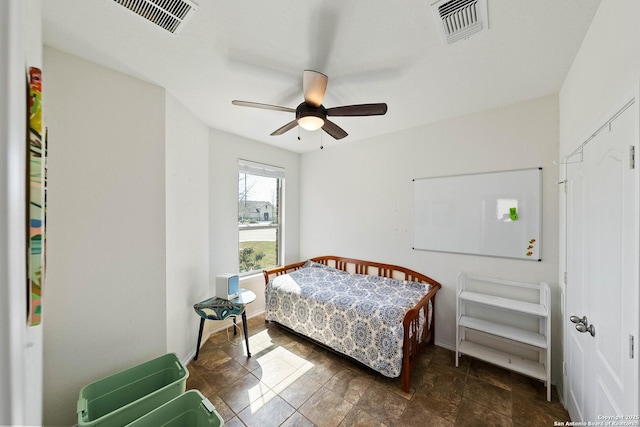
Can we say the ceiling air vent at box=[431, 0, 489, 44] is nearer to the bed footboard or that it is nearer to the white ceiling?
the white ceiling

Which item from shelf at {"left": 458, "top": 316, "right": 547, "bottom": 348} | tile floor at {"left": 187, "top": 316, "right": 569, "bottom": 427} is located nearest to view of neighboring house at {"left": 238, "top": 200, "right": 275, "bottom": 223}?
tile floor at {"left": 187, "top": 316, "right": 569, "bottom": 427}

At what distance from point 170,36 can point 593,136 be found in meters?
2.60

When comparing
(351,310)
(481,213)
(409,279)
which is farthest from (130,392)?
(481,213)

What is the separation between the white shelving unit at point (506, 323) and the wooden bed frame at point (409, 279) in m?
0.31

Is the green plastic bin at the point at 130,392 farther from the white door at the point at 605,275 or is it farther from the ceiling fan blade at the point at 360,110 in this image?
the white door at the point at 605,275

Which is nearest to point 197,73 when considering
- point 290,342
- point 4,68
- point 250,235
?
point 4,68

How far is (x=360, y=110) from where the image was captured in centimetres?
178

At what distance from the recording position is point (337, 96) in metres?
2.15

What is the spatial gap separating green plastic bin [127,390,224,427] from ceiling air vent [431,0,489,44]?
256 centimetres

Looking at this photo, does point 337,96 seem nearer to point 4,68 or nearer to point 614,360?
point 4,68

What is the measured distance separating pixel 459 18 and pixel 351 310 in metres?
2.31

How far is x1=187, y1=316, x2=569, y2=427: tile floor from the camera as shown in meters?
1.72

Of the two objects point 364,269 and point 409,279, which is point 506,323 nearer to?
point 409,279

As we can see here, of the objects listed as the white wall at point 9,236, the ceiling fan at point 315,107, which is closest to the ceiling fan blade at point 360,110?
the ceiling fan at point 315,107
